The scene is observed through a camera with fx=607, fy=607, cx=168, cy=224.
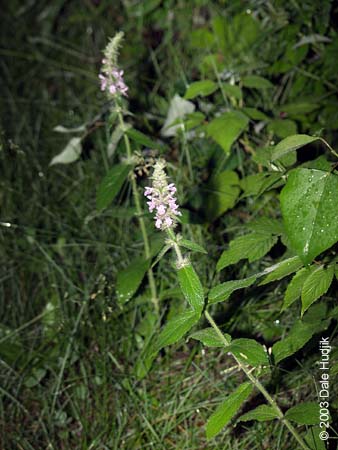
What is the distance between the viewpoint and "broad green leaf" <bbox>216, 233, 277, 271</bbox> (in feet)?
4.53

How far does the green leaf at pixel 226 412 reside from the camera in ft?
3.79

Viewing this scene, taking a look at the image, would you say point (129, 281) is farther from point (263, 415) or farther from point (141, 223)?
point (263, 415)

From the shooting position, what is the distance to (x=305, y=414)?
121 centimetres

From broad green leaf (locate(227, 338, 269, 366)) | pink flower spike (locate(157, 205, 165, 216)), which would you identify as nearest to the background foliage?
broad green leaf (locate(227, 338, 269, 366))

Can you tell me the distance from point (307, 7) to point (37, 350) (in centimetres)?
148

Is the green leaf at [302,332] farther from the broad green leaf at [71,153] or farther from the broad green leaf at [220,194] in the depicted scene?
the broad green leaf at [71,153]

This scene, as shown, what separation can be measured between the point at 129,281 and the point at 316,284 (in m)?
0.58

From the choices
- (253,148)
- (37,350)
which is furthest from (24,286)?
(253,148)

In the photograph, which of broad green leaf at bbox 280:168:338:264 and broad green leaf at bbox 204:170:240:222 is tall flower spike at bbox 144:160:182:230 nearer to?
broad green leaf at bbox 280:168:338:264

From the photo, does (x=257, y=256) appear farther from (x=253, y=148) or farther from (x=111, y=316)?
(x=253, y=148)

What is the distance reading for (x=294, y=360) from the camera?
155 centimetres

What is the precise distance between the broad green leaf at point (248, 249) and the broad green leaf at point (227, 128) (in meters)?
0.44

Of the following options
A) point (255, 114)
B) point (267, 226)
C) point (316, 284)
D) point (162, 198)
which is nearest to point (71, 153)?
point (255, 114)

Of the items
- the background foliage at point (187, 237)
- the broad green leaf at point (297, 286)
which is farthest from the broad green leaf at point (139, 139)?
the broad green leaf at point (297, 286)
